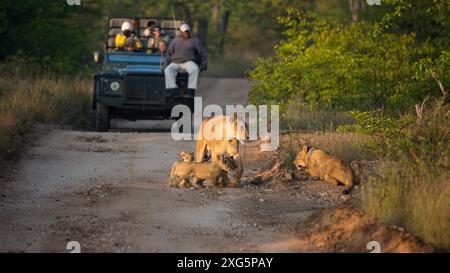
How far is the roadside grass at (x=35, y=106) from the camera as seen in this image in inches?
609

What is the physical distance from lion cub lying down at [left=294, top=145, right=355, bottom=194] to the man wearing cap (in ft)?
21.0

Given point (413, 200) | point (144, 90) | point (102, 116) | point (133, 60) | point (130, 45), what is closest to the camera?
point (413, 200)

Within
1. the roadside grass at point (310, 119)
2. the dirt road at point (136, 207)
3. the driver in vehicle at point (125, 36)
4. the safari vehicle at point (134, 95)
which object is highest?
the driver in vehicle at point (125, 36)

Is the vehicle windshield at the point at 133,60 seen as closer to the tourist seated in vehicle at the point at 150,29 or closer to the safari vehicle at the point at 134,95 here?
the safari vehicle at the point at 134,95

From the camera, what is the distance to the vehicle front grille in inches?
733

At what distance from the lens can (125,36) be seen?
20078mm

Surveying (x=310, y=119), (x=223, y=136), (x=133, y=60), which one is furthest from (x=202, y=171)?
(x=133, y=60)

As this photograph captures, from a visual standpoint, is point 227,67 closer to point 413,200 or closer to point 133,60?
point 133,60

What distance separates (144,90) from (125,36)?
183 cm

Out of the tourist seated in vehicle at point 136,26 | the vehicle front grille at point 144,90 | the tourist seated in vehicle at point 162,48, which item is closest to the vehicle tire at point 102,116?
the vehicle front grille at point 144,90

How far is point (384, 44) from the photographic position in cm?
2128

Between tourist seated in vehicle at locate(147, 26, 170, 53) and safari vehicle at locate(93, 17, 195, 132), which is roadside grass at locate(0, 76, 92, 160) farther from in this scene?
tourist seated in vehicle at locate(147, 26, 170, 53)

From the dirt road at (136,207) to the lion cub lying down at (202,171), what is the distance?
209 mm
